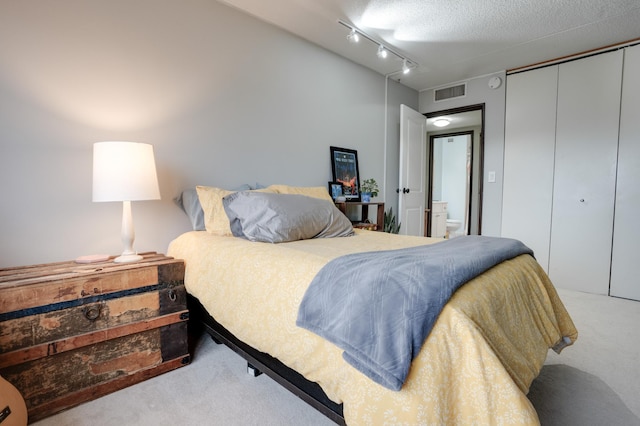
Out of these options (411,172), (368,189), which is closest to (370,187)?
(368,189)

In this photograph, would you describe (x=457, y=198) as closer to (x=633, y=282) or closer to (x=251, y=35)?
(x=633, y=282)

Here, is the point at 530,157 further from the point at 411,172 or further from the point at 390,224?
the point at 390,224

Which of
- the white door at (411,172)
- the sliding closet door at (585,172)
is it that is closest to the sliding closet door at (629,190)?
the sliding closet door at (585,172)

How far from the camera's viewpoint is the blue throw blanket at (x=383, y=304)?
0.87 meters

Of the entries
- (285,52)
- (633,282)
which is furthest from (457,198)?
(285,52)

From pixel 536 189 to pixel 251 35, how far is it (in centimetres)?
337

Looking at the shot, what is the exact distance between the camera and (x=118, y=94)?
6.41ft

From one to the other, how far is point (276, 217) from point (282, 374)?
86 centimetres

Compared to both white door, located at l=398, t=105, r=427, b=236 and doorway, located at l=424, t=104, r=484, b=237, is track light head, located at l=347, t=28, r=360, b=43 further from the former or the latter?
doorway, located at l=424, t=104, r=484, b=237

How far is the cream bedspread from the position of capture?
0.84m

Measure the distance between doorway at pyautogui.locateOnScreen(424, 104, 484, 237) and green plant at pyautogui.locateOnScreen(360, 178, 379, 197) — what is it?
233 centimetres

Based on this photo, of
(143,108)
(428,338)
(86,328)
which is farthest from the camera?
(143,108)

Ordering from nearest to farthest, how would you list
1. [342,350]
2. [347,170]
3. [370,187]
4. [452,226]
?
[342,350], [347,170], [370,187], [452,226]

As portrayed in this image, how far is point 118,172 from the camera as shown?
1635 millimetres
